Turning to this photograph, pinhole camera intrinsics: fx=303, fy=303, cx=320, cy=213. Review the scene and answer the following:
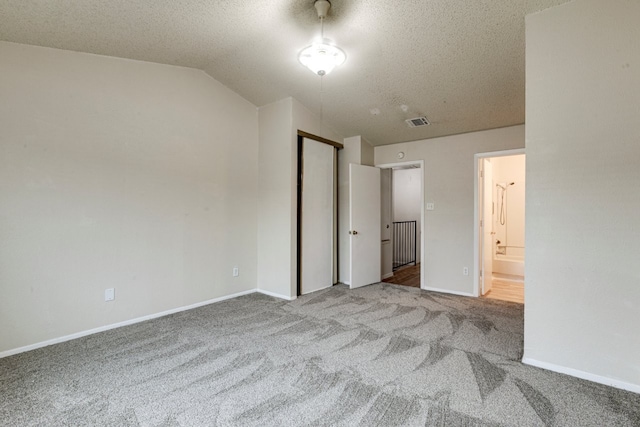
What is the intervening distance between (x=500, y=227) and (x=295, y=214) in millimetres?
4873

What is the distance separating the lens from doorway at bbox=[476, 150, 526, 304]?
4.43 metres

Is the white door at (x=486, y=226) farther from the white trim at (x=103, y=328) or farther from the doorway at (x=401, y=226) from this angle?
the white trim at (x=103, y=328)

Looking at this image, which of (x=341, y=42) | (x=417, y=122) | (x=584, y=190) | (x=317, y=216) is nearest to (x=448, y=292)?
(x=317, y=216)

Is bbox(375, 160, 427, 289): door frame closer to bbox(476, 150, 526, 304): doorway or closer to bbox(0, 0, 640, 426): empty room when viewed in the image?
bbox(0, 0, 640, 426): empty room

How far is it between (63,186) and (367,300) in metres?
3.66

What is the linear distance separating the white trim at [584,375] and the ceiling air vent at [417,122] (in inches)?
122

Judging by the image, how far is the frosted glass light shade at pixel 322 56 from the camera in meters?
2.59

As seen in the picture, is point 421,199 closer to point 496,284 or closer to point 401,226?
point 496,284

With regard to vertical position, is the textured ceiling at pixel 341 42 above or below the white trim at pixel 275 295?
above

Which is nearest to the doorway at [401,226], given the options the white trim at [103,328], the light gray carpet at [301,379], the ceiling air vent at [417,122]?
the ceiling air vent at [417,122]

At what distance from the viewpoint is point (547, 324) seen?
2400 mm

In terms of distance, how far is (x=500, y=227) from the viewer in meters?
6.61

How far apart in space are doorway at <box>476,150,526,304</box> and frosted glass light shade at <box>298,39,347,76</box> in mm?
2828

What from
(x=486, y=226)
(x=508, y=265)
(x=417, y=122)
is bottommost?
(x=508, y=265)
